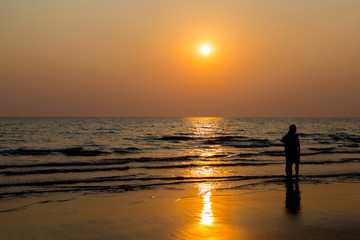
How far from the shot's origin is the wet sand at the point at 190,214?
750cm

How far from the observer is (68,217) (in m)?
8.94

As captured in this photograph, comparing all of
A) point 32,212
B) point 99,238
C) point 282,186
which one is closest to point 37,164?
point 32,212

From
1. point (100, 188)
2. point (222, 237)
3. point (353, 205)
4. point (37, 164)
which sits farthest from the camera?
point (37, 164)

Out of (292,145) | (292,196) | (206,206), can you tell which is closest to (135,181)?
(206,206)

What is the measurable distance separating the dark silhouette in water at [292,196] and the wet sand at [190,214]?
0.03 metres

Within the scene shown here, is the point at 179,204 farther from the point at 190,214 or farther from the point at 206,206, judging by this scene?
the point at 190,214

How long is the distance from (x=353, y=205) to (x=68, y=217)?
24.0ft

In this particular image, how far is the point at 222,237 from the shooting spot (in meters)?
7.11

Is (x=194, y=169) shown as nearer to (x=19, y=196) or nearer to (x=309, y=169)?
(x=309, y=169)

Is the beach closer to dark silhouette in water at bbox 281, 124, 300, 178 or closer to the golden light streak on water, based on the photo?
the golden light streak on water

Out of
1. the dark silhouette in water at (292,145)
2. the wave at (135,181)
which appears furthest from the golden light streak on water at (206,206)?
the dark silhouette in water at (292,145)

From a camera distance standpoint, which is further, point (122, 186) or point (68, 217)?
point (122, 186)

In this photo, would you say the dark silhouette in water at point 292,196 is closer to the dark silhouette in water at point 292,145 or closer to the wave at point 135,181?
→ the wave at point 135,181

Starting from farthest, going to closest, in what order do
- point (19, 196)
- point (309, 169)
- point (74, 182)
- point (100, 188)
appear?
point (309, 169) → point (74, 182) → point (100, 188) → point (19, 196)
